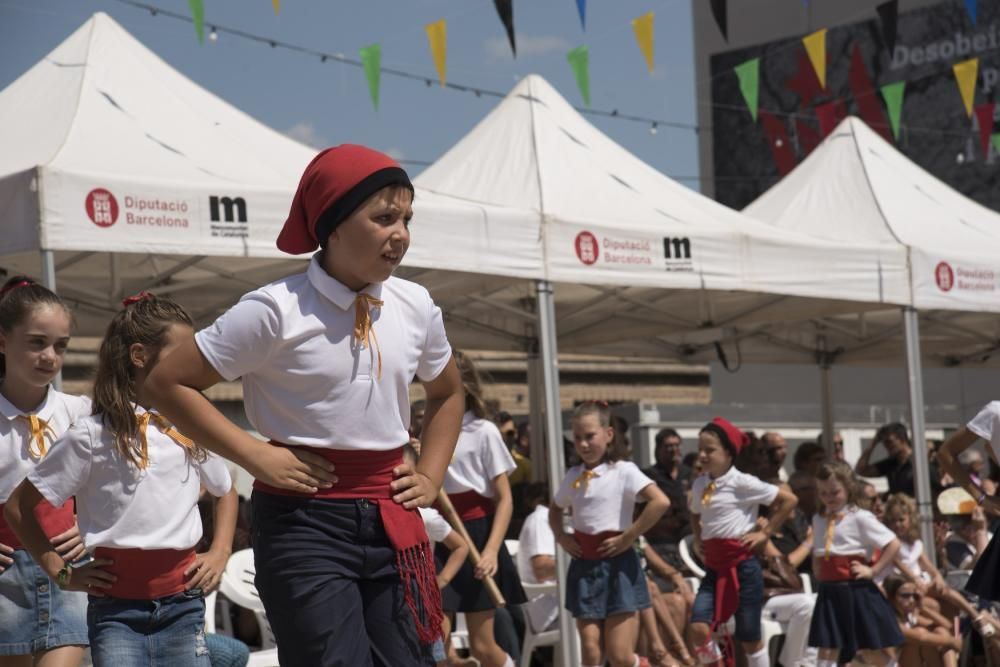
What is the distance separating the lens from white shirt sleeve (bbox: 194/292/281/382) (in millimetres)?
3072

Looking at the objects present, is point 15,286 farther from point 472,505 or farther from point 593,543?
point 593,543

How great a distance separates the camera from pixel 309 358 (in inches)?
123

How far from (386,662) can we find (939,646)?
7094mm

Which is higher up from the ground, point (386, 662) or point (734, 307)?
point (734, 307)

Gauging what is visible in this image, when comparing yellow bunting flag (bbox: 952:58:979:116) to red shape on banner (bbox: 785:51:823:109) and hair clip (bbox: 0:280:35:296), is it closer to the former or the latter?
red shape on banner (bbox: 785:51:823:109)

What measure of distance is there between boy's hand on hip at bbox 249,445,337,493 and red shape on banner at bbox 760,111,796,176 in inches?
1017

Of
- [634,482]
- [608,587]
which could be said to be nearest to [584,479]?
[634,482]

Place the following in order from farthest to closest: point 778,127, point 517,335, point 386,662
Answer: point 778,127 → point 517,335 → point 386,662

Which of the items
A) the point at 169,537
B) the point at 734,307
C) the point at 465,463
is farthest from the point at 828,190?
the point at 169,537

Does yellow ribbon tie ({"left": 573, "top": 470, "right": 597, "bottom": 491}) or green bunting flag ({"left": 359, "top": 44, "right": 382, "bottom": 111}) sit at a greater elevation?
green bunting flag ({"left": 359, "top": 44, "right": 382, "bottom": 111})

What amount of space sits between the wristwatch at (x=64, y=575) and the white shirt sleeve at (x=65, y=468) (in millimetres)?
170

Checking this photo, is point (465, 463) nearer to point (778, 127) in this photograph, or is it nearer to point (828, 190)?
point (828, 190)

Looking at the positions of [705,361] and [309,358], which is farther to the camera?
[705,361]

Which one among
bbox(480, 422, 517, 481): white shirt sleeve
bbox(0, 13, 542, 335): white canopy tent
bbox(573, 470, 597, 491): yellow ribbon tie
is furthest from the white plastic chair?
bbox(573, 470, 597, 491): yellow ribbon tie
